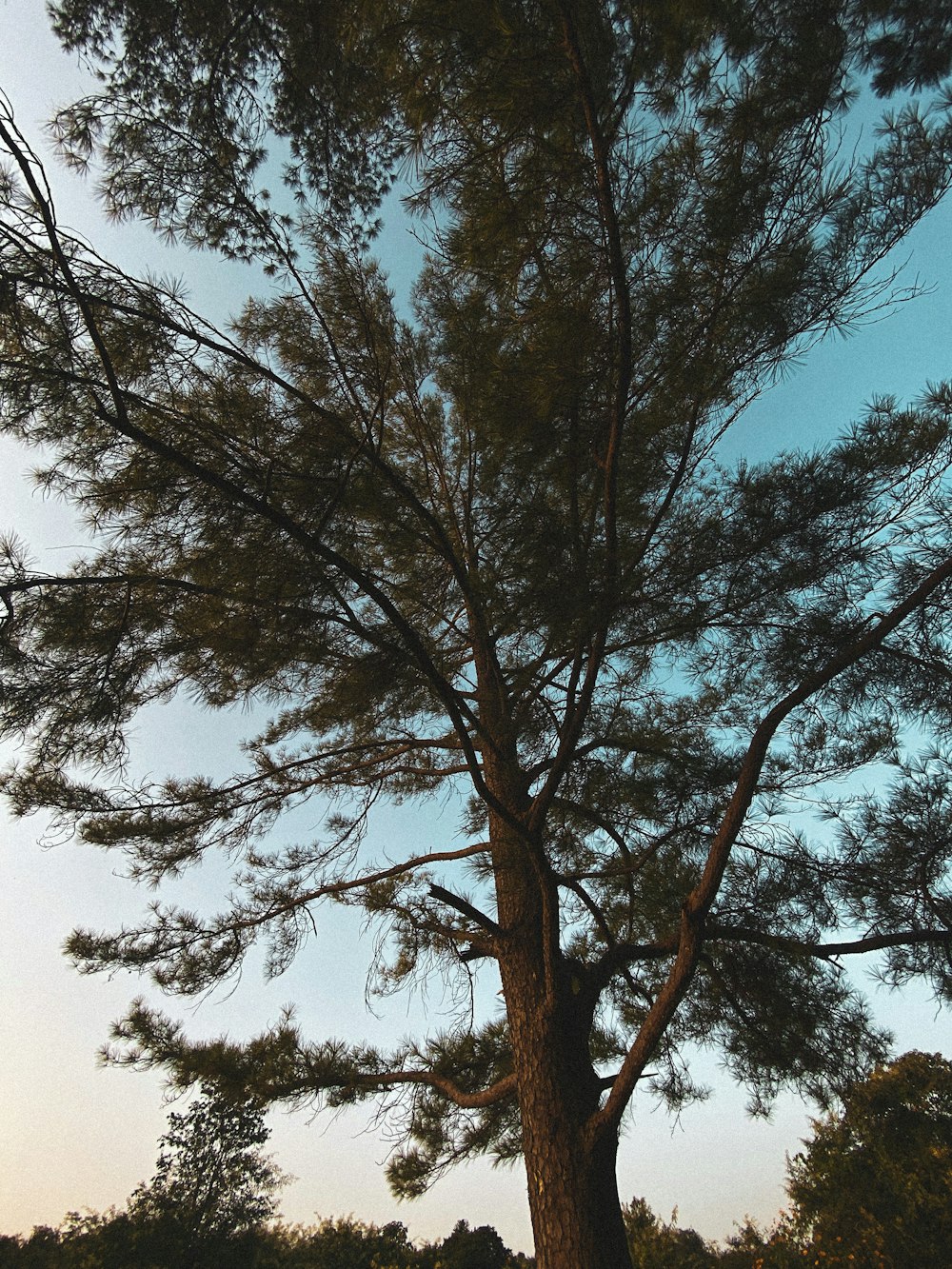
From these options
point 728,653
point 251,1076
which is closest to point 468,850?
point 251,1076

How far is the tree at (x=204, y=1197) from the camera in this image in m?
7.42

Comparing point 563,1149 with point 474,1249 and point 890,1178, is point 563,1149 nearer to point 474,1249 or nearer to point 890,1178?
point 890,1178

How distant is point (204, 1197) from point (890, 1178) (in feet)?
25.4

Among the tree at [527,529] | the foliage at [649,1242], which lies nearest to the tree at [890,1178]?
the foliage at [649,1242]

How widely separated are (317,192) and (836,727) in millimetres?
3085

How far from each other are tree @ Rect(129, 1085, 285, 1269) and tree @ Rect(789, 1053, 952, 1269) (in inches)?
258

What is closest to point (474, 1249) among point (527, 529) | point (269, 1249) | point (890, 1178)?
point (269, 1249)

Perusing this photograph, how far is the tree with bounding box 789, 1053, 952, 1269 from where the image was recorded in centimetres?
744

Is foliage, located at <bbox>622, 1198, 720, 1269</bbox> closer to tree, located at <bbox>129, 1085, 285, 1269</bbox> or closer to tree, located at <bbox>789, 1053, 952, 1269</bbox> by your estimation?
tree, located at <bbox>789, 1053, 952, 1269</bbox>

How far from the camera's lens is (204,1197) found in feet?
25.4

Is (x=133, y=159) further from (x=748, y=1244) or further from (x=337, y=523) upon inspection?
(x=748, y=1244)

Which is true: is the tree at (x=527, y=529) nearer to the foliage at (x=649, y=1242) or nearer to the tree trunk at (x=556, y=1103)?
the tree trunk at (x=556, y=1103)

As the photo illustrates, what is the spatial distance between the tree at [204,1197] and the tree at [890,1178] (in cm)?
656

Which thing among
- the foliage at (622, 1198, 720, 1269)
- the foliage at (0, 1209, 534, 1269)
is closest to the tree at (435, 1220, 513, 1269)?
the foliage at (0, 1209, 534, 1269)
